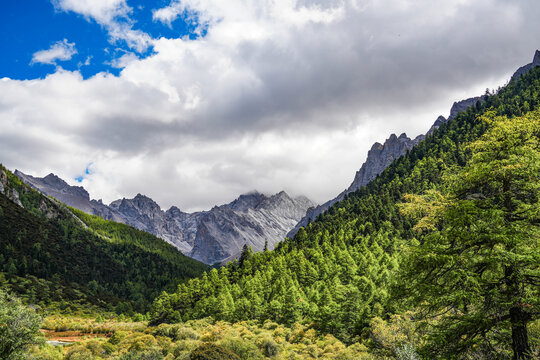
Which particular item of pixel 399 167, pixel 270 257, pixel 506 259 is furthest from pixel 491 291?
pixel 399 167

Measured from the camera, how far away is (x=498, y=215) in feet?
39.4

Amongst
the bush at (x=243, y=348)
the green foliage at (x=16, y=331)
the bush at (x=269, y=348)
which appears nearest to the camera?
the green foliage at (x=16, y=331)

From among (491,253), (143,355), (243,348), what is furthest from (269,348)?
(491,253)

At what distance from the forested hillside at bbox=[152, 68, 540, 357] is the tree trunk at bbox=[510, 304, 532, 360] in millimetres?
230

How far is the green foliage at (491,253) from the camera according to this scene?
37.3 feet

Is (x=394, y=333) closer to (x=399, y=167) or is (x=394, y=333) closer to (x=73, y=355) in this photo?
(x=73, y=355)

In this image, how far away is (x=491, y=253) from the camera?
38.4 feet

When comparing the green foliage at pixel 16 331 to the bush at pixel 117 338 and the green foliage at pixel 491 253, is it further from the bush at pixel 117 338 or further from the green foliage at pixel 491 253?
the green foliage at pixel 491 253

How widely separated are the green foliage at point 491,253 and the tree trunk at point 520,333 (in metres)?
0.03

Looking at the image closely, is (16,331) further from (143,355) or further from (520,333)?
(520,333)

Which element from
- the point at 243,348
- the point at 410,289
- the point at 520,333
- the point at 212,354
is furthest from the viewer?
the point at 243,348

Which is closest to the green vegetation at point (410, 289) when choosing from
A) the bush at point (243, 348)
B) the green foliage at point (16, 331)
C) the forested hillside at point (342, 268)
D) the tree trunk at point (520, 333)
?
the tree trunk at point (520, 333)

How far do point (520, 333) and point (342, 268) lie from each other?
250 ft

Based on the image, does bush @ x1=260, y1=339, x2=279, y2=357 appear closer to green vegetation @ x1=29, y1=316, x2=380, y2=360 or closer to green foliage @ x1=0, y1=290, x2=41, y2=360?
green vegetation @ x1=29, y1=316, x2=380, y2=360
